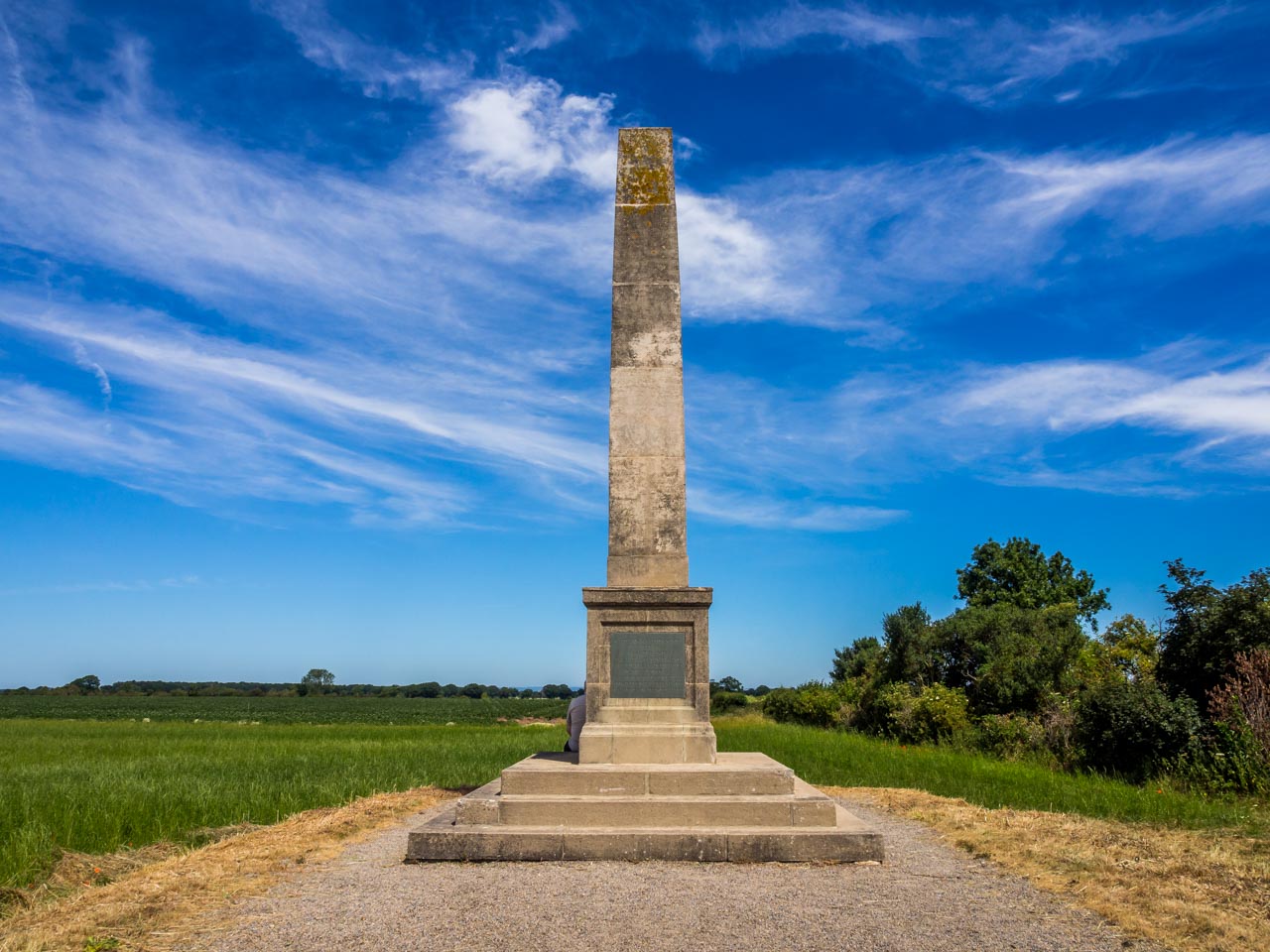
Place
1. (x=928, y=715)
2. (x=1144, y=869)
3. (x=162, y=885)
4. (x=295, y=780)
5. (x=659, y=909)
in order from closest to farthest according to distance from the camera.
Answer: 1. (x=659, y=909)
2. (x=162, y=885)
3. (x=1144, y=869)
4. (x=295, y=780)
5. (x=928, y=715)

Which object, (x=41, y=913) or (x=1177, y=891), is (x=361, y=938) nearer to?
(x=41, y=913)

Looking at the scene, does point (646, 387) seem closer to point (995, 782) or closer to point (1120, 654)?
point (995, 782)

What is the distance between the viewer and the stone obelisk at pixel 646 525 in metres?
9.16

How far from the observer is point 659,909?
235 inches

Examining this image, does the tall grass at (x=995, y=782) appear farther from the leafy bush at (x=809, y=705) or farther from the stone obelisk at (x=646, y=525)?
the leafy bush at (x=809, y=705)

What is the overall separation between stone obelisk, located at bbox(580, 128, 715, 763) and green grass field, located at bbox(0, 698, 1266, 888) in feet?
16.1

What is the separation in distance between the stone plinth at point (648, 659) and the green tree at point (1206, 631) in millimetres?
9470

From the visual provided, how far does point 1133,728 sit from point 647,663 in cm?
947

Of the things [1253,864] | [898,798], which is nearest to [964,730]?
[898,798]

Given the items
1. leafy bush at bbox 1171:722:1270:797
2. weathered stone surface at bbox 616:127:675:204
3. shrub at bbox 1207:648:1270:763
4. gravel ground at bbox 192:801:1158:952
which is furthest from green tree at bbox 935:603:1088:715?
weathered stone surface at bbox 616:127:675:204

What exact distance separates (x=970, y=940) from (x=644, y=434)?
607cm

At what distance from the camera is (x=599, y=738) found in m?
8.95

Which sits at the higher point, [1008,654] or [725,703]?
[1008,654]

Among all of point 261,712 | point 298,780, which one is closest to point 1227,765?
point 298,780
